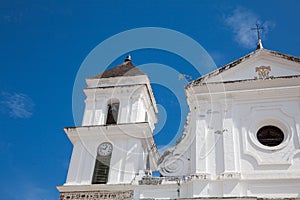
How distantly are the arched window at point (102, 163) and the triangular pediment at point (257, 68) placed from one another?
152 inches

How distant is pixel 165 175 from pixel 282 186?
3642 mm

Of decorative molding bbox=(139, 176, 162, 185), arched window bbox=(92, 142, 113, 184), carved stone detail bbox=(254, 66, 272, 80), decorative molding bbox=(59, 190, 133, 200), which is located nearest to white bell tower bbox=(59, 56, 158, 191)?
arched window bbox=(92, 142, 113, 184)

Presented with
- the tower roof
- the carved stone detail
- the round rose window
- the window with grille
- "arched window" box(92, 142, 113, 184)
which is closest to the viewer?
the round rose window

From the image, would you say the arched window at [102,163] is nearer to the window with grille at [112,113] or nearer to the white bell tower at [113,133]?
the white bell tower at [113,133]

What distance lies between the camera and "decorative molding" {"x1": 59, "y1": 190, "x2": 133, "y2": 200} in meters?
13.7

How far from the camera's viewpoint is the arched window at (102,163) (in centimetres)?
1470

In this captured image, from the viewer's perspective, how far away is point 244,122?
14469 millimetres

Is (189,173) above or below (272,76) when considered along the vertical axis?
below

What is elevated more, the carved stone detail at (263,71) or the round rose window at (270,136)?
the carved stone detail at (263,71)

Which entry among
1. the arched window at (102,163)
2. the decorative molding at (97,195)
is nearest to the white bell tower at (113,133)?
the arched window at (102,163)

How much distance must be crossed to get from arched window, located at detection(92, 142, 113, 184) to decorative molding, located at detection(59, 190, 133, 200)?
663mm

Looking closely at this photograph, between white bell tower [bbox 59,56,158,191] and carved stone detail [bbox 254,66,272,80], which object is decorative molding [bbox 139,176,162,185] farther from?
carved stone detail [bbox 254,66,272,80]

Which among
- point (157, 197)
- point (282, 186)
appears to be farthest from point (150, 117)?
point (282, 186)

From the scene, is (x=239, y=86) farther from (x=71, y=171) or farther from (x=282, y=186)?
(x=71, y=171)
